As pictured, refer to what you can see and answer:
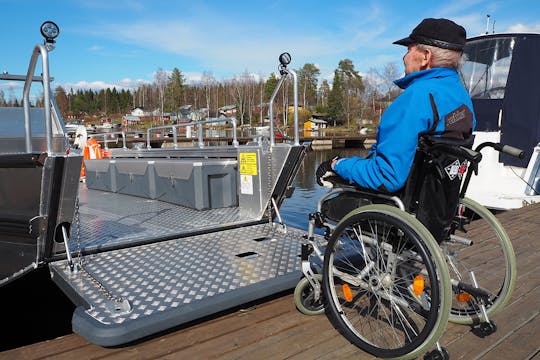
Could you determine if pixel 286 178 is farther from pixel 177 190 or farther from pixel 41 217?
pixel 41 217

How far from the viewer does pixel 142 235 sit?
3.66 m

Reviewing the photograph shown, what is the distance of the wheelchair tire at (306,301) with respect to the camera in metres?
2.47

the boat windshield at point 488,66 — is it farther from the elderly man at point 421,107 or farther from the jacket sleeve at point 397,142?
the jacket sleeve at point 397,142

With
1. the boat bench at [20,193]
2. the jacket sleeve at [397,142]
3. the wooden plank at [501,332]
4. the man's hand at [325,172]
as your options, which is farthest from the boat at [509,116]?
the boat bench at [20,193]

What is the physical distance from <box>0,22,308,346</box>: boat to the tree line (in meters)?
55.6

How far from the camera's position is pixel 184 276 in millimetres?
2836

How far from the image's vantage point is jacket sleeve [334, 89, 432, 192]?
187cm

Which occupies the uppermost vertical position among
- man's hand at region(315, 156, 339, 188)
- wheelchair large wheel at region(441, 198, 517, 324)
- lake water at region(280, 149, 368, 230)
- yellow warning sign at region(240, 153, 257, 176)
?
man's hand at region(315, 156, 339, 188)

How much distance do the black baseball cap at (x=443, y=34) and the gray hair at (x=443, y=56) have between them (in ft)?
0.06

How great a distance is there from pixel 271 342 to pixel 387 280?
73 centimetres

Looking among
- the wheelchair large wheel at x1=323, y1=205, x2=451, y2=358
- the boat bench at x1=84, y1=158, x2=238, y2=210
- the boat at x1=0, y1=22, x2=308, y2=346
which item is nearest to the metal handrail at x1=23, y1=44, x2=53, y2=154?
the boat at x1=0, y1=22, x2=308, y2=346

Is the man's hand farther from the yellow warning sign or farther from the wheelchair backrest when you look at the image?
the yellow warning sign

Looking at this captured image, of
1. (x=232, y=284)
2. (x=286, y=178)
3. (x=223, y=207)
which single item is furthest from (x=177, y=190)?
(x=232, y=284)

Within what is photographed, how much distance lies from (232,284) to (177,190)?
2.74 metres
